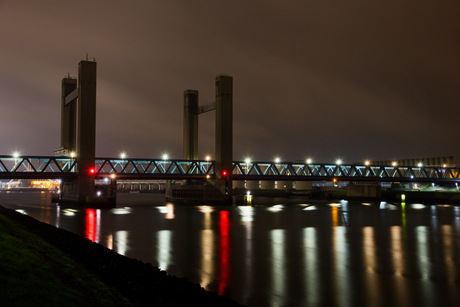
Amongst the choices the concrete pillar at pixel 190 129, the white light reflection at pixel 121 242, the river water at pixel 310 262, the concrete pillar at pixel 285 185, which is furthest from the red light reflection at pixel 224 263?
the concrete pillar at pixel 285 185

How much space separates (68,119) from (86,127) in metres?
27.7

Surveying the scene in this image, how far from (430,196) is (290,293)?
335ft

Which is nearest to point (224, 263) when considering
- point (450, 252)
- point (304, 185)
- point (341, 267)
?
point (341, 267)

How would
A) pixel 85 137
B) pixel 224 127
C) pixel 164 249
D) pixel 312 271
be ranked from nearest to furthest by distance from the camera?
pixel 312 271, pixel 164 249, pixel 85 137, pixel 224 127

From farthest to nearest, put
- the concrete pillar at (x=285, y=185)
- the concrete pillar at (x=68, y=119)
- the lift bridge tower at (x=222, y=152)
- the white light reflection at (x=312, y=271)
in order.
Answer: the concrete pillar at (x=285, y=185)
the concrete pillar at (x=68, y=119)
the lift bridge tower at (x=222, y=152)
the white light reflection at (x=312, y=271)

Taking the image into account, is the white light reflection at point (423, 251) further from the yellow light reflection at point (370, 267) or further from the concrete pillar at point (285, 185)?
the concrete pillar at point (285, 185)

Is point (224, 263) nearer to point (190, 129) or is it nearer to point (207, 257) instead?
point (207, 257)

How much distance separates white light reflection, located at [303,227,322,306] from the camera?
16656 mm

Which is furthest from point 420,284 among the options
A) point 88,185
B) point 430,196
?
point 430,196

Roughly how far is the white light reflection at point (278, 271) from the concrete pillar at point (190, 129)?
8643 centimetres

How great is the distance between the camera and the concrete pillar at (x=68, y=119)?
111625mm

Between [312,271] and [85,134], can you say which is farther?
[85,134]

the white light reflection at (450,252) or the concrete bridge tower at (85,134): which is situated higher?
the concrete bridge tower at (85,134)

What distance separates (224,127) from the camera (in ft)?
329
